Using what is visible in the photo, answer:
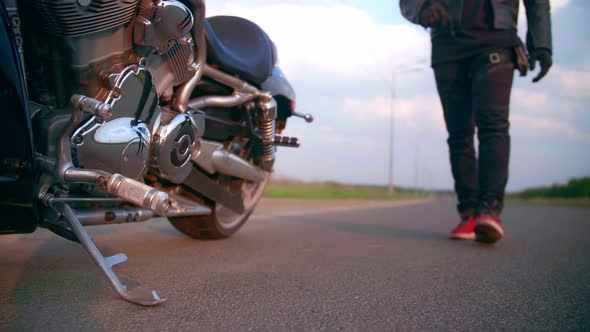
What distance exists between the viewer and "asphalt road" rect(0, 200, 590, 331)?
69.5 inches

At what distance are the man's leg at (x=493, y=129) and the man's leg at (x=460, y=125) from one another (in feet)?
0.94

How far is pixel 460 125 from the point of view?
437 cm

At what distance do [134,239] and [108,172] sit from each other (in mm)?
1805

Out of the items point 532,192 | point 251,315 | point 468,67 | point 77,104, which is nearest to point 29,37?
point 77,104

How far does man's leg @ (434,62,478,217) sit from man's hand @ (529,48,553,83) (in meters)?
0.50

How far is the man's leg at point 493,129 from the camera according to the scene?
392cm

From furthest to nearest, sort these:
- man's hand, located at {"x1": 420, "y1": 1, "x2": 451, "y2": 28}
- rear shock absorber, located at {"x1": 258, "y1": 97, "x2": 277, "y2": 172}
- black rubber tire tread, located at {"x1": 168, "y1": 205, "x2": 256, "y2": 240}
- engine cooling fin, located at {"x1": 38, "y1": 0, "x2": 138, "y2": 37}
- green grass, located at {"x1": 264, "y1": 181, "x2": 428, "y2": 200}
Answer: green grass, located at {"x1": 264, "y1": 181, "x2": 428, "y2": 200}, man's hand, located at {"x1": 420, "y1": 1, "x2": 451, "y2": 28}, black rubber tire tread, located at {"x1": 168, "y1": 205, "x2": 256, "y2": 240}, rear shock absorber, located at {"x1": 258, "y1": 97, "x2": 277, "y2": 172}, engine cooling fin, located at {"x1": 38, "y1": 0, "x2": 138, "y2": 37}

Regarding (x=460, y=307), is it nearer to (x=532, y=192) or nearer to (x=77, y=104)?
(x=77, y=104)

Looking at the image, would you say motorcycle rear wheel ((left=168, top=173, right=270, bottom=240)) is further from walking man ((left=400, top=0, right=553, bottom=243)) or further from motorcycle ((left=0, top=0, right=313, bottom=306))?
walking man ((left=400, top=0, right=553, bottom=243))

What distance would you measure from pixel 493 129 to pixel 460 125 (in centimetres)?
42

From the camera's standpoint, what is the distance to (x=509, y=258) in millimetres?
3332

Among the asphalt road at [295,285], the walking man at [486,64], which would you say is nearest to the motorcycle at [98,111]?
the asphalt road at [295,285]

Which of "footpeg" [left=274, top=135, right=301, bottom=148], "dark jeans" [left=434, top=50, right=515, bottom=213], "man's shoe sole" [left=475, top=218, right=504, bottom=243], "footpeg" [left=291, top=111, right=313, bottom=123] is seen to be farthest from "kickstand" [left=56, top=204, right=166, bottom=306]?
"dark jeans" [left=434, top=50, right=515, bottom=213]

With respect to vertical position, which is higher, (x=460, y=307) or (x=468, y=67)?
(x=468, y=67)
